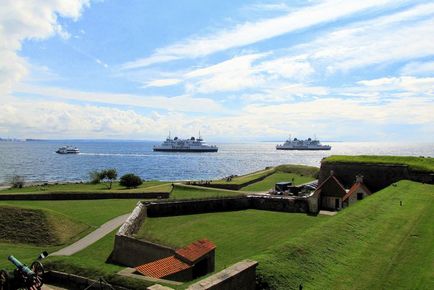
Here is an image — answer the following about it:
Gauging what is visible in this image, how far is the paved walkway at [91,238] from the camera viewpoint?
81.1 feet

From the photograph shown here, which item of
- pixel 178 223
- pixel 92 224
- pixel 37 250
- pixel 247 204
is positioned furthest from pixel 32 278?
pixel 247 204

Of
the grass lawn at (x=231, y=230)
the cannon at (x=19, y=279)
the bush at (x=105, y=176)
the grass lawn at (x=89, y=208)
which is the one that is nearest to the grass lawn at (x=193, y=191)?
the grass lawn at (x=89, y=208)

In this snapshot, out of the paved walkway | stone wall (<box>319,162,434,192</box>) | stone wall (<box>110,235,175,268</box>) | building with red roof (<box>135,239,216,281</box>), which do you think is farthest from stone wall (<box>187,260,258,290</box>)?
stone wall (<box>319,162,434,192</box>)

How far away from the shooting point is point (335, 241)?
53.7ft

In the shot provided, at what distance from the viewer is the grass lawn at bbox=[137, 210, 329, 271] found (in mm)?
22344

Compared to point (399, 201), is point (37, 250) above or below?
below

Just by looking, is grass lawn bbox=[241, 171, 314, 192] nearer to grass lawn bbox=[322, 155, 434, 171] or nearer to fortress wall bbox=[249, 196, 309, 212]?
grass lawn bbox=[322, 155, 434, 171]

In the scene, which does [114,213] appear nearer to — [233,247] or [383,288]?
[233,247]

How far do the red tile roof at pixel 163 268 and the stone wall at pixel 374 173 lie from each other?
2602 cm

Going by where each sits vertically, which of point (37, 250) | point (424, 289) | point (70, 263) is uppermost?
point (424, 289)

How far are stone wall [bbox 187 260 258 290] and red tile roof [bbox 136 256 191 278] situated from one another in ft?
16.2

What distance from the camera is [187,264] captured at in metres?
17.4

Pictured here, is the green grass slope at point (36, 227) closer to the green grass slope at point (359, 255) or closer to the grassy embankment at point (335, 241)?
the grassy embankment at point (335, 241)

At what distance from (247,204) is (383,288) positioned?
21468mm
